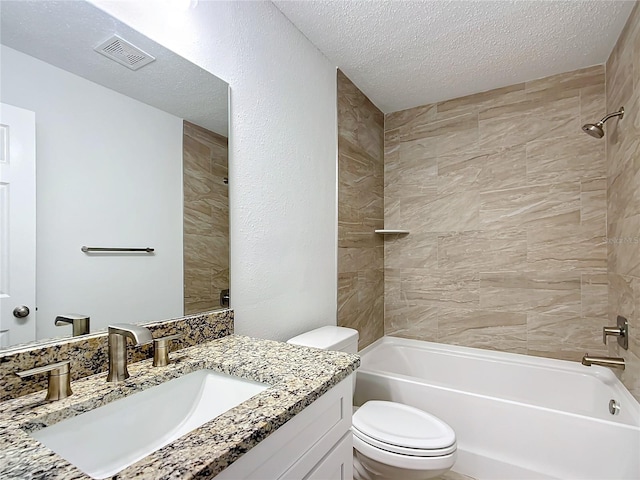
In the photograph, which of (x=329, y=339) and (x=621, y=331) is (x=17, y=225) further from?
(x=621, y=331)

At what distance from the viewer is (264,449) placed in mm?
690

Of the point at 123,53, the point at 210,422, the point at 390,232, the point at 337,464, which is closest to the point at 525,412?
the point at 337,464

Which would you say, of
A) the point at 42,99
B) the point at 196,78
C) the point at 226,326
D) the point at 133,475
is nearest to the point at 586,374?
the point at 226,326

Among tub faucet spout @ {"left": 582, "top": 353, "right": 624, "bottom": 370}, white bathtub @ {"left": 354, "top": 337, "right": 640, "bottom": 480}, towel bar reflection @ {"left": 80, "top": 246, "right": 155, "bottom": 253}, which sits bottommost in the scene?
white bathtub @ {"left": 354, "top": 337, "right": 640, "bottom": 480}

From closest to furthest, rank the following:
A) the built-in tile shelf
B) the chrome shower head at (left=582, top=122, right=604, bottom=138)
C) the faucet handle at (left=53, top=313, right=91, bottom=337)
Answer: the faucet handle at (left=53, top=313, right=91, bottom=337)
the chrome shower head at (left=582, top=122, right=604, bottom=138)
the built-in tile shelf

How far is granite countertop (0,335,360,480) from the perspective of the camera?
1.76ft

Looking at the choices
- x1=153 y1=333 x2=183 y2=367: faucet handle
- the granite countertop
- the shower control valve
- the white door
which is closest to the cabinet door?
the granite countertop

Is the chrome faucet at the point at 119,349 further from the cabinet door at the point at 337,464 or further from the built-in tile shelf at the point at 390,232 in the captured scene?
the built-in tile shelf at the point at 390,232

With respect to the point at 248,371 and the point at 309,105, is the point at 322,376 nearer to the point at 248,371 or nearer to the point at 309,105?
the point at 248,371

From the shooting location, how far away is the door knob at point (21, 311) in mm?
810

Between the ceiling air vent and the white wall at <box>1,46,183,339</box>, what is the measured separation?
0.11m

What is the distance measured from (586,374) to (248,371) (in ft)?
7.32

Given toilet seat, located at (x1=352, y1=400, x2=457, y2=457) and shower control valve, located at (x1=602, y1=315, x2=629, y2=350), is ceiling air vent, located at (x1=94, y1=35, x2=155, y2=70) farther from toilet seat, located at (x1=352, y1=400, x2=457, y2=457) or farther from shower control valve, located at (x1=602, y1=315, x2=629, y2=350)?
shower control valve, located at (x1=602, y1=315, x2=629, y2=350)

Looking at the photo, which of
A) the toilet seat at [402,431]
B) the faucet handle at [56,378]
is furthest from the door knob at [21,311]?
the toilet seat at [402,431]
